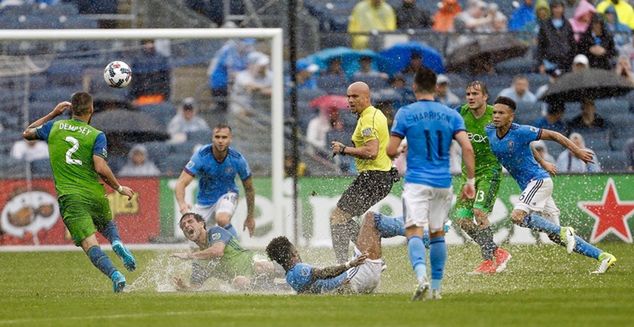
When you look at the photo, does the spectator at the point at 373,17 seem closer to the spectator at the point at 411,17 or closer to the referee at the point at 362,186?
the spectator at the point at 411,17

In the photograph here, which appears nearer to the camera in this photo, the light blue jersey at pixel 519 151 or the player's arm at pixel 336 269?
the player's arm at pixel 336 269

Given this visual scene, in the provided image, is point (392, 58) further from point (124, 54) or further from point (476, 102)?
point (476, 102)

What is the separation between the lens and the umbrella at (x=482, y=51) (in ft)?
89.1

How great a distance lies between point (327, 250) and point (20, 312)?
7.63m

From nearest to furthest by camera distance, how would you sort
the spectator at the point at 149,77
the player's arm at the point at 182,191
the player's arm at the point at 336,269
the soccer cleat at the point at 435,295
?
the soccer cleat at the point at 435,295 < the player's arm at the point at 336,269 < the player's arm at the point at 182,191 < the spectator at the point at 149,77

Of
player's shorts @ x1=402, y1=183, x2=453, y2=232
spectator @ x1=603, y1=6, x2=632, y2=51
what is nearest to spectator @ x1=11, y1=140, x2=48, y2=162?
spectator @ x1=603, y1=6, x2=632, y2=51

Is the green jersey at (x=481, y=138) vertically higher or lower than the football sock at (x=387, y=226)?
higher

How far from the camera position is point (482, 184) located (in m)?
18.5

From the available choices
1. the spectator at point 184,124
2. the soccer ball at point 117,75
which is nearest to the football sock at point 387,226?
the soccer ball at point 117,75

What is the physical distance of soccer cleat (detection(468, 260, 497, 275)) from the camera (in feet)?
59.6

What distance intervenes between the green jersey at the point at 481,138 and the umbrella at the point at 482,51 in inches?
341

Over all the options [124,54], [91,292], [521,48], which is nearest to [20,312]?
[91,292]

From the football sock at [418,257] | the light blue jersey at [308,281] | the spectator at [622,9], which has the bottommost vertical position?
the light blue jersey at [308,281]

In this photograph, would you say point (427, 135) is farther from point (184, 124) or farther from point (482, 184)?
point (184, 124)
